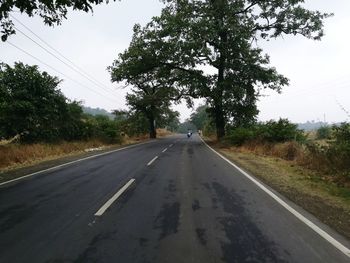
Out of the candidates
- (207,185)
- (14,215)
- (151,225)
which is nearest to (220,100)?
(207,185)

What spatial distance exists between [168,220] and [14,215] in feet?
9.62

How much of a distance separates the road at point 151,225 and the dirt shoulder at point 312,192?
64 centimetres

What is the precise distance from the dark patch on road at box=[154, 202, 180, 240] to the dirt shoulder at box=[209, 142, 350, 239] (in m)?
2.70

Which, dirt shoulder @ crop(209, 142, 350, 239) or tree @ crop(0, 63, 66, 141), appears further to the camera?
tree @ crop(0, 63, 66, 141)

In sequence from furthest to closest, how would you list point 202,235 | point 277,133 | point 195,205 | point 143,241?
point 277,133 → point 195,205 → point 202,235 → point 143,241

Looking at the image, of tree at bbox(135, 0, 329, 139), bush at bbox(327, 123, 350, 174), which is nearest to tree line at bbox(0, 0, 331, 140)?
tree at bbox(135, 0, 329, 139)

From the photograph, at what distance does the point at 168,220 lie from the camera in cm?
664

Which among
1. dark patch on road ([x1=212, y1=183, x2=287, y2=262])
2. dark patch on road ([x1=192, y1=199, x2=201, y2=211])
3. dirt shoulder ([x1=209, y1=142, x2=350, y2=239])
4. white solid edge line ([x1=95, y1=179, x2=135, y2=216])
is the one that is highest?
white solid edge line ([x1=95, y1=179, x2=135, y2=216])

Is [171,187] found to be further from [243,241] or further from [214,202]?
[243,241]

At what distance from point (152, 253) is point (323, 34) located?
30424 millimetres

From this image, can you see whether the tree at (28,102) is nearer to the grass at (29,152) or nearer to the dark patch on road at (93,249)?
the grass at (29,152)

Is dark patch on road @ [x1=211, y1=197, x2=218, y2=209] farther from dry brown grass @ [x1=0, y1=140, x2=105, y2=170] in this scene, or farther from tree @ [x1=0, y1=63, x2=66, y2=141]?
tree @ [x1=0, y1=63, x2=66, y2=141]

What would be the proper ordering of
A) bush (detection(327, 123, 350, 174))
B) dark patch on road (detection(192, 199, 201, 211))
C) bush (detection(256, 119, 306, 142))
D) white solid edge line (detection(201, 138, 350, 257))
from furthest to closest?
bush (detection(256, 119, 306, 142)) → bush (detection(327, 123, 350, 174)) → dark patch on road (detection(192, 199, 201, 211)) → white solid edge line (detection(201, 138, 350, 257))

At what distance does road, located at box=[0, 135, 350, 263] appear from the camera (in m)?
4.98
